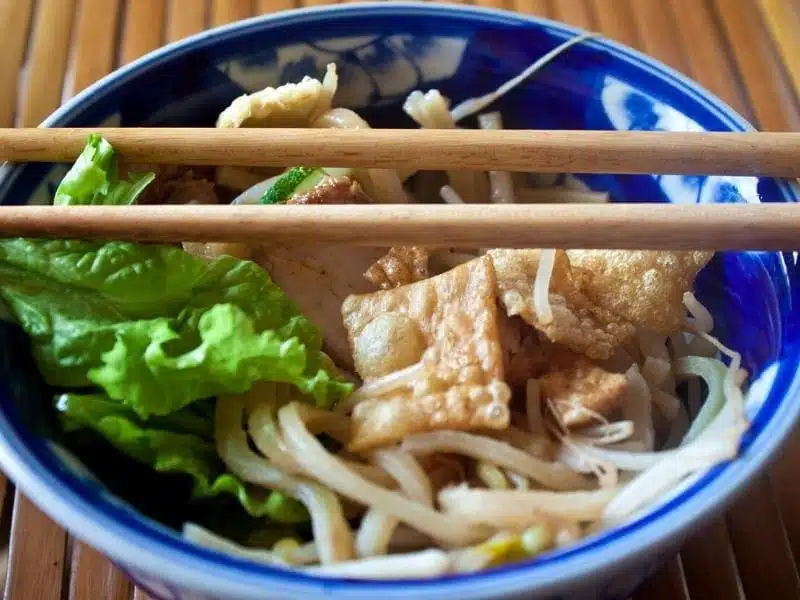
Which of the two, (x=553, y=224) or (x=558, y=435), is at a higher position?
(x=553, y=224)

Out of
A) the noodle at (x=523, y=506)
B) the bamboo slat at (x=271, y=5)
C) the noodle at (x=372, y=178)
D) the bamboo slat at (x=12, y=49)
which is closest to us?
the noodle at (x=523, y=506)

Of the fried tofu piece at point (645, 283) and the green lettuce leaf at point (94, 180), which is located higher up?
the fried tofu piece at point (645, 283)

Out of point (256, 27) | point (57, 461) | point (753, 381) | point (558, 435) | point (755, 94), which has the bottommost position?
point (57, 461)

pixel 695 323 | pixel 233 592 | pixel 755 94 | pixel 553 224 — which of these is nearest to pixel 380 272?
pixel 553 224

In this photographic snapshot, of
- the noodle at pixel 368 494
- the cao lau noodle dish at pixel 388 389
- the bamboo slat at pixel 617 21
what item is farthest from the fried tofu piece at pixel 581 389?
the bamboo slat at pixel 617 21

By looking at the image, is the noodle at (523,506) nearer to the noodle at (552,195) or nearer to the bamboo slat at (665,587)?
the bamboo slat at (665,587)

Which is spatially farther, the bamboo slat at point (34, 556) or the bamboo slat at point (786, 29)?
the bamboo slat at point (786, 29)

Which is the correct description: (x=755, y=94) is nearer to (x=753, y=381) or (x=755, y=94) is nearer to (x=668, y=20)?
(x=668, y=20)

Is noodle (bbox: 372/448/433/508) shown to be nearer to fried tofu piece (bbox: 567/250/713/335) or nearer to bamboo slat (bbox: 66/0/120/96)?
fried tofu piece (bbox: 567/250/713/335)
